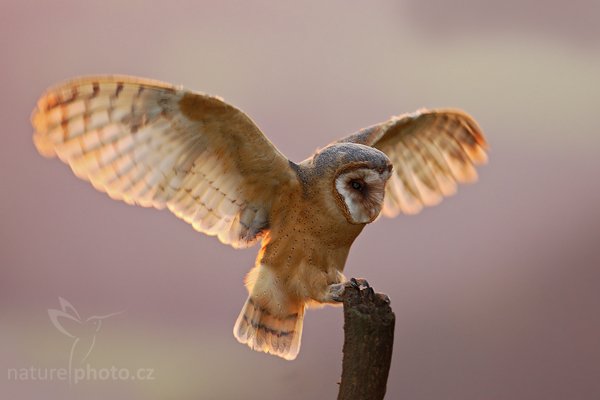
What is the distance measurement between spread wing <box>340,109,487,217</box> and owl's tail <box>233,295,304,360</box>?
0.45 m

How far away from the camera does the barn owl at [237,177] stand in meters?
1.37

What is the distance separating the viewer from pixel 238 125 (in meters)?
1.43

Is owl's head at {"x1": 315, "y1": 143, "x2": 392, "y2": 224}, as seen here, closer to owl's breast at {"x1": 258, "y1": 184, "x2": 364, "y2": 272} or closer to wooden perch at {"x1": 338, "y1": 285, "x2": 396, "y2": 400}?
owl's breast at {"x1": 258, "y1": 184, "x2": 364, "y2": 272}

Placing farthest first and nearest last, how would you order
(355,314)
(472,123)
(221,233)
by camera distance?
1. (472,123)
2. (221,233)
3. (355,314)

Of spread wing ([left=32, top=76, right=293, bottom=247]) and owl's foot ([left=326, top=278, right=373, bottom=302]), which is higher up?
spread wing ([left=32, top=76, right=293, bottom=247])

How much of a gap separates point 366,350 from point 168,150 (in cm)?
56

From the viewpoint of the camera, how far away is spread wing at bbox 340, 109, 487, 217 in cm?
180

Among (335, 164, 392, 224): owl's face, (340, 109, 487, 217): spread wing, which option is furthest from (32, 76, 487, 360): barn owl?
(340, 109, 487, 217): spread wing

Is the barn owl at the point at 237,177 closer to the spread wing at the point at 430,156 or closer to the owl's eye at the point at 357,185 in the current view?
the owl's eye at the point at 357,185

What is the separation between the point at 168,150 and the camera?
1.47 metres

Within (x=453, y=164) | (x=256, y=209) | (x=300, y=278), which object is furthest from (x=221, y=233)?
(x=453, y=164)

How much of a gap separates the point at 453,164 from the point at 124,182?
0.85m

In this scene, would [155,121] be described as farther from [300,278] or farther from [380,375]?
[380,375]

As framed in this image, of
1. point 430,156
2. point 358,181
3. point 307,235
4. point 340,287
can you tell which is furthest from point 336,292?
point 430,156
